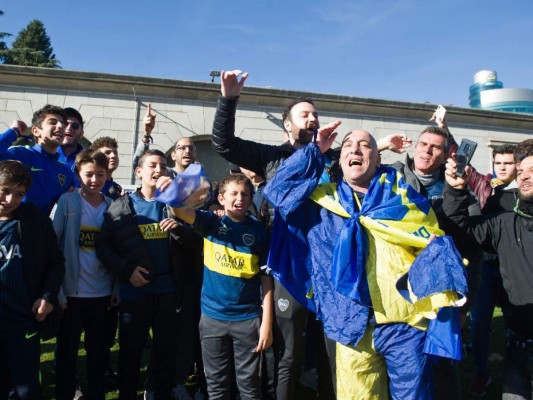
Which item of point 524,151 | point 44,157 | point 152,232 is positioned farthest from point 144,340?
point 524,151

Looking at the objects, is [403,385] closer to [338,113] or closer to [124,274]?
[124,274]

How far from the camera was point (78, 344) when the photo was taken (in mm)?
3346

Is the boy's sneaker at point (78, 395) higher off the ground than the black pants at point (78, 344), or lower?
lower

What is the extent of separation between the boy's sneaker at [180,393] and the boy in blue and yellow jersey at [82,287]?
2.05 feet

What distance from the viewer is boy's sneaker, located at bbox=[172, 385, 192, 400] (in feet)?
11.8

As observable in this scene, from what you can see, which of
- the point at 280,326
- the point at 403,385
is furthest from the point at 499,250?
the point at 280,326

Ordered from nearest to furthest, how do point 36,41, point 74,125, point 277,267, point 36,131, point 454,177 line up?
point 454,177 < point 277,267 < point 36,131 < point 74,125 < point 36,41

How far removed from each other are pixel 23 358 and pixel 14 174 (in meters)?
1.22

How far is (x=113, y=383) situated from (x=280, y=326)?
194cm

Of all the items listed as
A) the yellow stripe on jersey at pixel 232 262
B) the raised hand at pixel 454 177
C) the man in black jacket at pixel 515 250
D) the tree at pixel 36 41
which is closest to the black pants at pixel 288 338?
the yellow stripe on jersey at pixel 232 262

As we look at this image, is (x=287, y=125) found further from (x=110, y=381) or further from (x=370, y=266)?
(x=110, y=381)

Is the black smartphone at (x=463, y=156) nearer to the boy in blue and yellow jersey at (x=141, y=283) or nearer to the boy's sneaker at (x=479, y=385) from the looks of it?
the boy in blue and yellow jersey at (x=141, y=283)

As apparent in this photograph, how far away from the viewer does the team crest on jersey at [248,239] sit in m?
3.18

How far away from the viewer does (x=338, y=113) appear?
34.8 ft
